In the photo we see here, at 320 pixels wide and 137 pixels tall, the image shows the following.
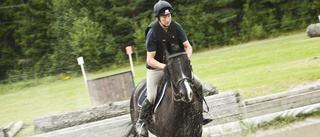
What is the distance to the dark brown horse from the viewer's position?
134 inches

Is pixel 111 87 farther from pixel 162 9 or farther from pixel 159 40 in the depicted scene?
pixel 162 9

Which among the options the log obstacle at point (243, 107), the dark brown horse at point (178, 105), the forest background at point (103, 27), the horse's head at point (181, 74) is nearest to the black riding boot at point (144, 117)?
the dark brown horse at point (178, 105)

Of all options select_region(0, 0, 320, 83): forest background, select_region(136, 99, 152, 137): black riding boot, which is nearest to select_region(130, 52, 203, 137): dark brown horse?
select_region(136, 99, 152, 137): black riding boot

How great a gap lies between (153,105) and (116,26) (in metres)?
16.6

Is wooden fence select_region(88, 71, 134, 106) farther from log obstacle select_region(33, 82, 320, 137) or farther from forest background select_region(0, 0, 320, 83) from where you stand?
forest background select_region(0, 0, 320, 83)

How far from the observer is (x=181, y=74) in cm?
340

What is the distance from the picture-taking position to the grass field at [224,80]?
7.97 meters

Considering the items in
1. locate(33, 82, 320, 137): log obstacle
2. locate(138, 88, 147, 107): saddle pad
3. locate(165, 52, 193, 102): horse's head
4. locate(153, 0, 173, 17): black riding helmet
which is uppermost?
locate(153, 0, 173, 17): black riding helmet

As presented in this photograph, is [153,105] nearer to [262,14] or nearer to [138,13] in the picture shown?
[138,13]

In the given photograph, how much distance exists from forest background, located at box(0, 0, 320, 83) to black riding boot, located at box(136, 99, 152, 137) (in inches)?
399

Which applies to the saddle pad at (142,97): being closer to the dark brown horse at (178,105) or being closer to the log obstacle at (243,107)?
the dark brown horse at (178,105)

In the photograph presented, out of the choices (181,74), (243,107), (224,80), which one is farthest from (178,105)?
(224,80)

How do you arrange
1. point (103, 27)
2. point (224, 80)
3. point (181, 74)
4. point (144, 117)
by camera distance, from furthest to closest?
point (103, 27)
point (224, 80)
point (144, 117)
point (181, 74)

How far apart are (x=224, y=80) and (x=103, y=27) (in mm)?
8970
